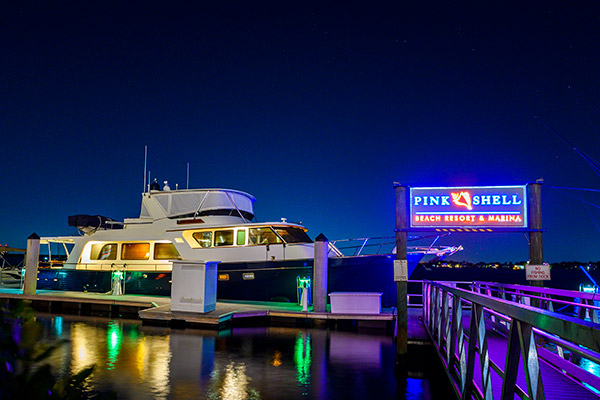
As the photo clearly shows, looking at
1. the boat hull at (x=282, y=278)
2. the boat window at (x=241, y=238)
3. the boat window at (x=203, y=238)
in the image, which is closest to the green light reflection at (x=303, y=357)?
the boat hull at (x=282, y=278)

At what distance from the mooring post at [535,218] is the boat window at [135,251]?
50.0 feet

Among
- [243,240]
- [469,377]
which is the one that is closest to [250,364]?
[469,377]

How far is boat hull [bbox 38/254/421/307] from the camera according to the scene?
53.8 feet

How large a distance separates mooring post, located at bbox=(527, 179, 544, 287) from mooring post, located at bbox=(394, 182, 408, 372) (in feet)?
6.92

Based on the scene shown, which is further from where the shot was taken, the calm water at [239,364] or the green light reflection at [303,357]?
the green light reflection at [303,357]

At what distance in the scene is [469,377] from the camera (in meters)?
4.67

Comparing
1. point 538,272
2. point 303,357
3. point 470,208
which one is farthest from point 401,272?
point 303,357

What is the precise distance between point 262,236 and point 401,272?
9826 mm

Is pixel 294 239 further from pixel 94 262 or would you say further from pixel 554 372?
pixel 554 372

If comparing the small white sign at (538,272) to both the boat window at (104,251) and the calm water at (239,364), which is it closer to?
the calm water at (239,364)

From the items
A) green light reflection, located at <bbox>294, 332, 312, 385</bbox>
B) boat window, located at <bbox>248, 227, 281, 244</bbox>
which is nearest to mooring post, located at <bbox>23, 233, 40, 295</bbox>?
boat window, located at <bbox>248, 227, 281, 244</bbox>

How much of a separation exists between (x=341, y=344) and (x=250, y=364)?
289 cm

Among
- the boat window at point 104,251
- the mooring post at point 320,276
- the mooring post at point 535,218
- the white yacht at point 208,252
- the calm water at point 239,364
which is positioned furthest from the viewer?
the boat window at point 104,251

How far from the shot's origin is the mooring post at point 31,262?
17938mm
